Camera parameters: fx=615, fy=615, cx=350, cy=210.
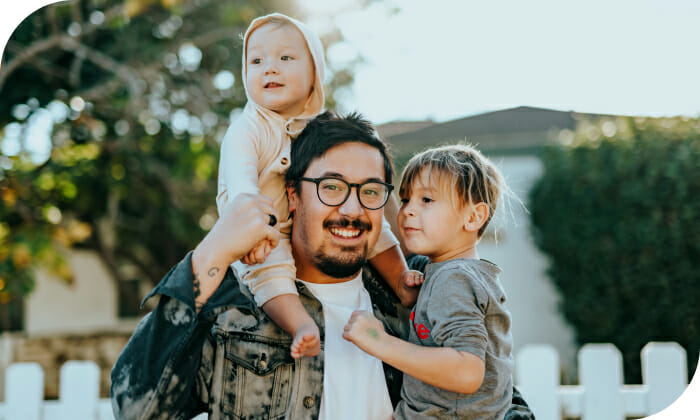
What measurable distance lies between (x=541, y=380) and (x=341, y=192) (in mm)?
2024

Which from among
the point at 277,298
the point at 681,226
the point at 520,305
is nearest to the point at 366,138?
the point at 277,298

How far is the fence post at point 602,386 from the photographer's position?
10.4 ft

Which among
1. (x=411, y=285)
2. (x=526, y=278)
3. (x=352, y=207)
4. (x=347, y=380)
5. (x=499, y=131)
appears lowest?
(x=526, y=278)

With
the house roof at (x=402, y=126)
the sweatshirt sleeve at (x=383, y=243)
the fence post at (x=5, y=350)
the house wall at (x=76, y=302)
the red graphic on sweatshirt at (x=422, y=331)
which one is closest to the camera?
the red graphic on sweatshirt at (x=422, y=331)

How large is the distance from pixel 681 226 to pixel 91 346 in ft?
20.6

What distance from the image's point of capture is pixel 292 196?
1760 millimetres

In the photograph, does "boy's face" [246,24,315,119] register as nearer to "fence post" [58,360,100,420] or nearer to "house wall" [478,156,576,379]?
"fence post" [58,360,100,420]

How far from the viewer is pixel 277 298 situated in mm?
1570

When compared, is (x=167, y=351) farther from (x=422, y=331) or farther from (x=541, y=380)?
(x=541, y=380)

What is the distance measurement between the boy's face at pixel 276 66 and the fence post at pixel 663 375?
7.94ft

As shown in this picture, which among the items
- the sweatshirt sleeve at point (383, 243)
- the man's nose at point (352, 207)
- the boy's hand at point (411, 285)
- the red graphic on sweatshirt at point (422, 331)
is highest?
the man's nose at point (352, 207)

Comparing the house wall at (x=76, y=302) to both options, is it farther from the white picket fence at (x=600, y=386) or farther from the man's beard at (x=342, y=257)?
the man's beard at (x=342, y=257)

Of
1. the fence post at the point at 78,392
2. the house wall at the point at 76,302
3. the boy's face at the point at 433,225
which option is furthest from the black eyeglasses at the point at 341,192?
the house wall at the point at 76,302

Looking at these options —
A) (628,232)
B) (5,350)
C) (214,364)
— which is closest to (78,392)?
(214,364)
